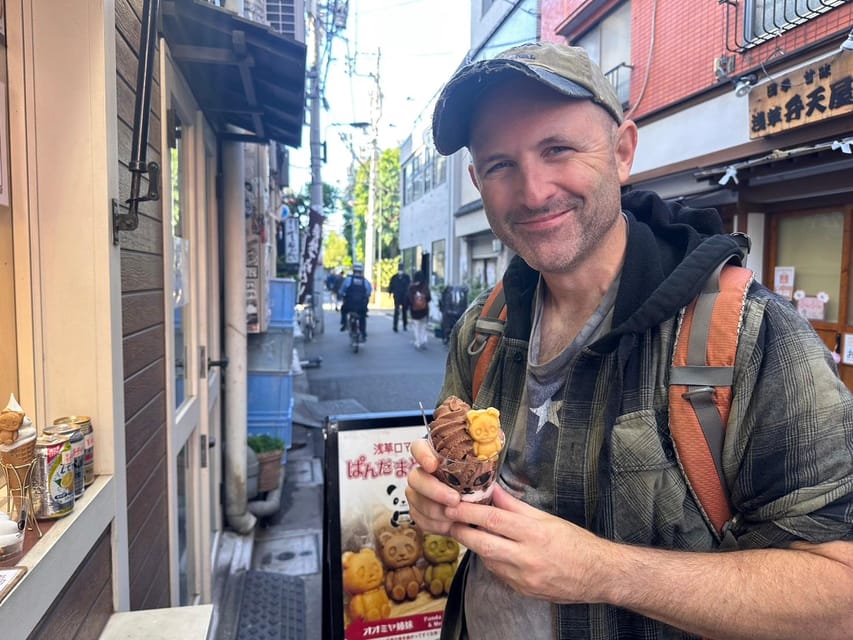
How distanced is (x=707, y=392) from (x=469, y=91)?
1.01 meters

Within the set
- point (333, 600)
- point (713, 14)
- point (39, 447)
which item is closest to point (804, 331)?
point (39, 447)

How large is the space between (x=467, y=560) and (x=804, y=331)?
46.6 inches

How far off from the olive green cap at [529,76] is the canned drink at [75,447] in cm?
134

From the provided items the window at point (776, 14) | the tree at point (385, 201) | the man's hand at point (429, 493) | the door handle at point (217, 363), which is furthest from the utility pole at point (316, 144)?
the tree at point (385, 201)

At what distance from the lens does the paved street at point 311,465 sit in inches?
151

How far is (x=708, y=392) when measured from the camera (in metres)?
Result: 1.27

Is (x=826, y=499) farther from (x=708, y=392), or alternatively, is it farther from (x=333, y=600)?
(x=333, y=600)

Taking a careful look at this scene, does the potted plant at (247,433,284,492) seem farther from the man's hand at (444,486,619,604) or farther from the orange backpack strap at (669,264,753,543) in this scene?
the orange backpack strap at (669,264,753,543)

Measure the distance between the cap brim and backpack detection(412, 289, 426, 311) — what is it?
13.9 meters

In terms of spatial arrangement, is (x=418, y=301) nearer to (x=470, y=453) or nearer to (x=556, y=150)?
(x=556, y=150)

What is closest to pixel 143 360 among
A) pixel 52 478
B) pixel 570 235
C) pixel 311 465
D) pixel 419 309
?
pixel 52 478

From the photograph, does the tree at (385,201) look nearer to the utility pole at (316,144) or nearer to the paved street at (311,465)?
the utility pole at (316,144)

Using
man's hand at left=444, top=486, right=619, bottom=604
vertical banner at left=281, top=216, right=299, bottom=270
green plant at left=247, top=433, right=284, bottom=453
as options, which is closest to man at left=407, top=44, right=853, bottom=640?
man's hand at left=444, top=486, right=619, bottom=604

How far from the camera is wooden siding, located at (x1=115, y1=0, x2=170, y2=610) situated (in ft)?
6.18
